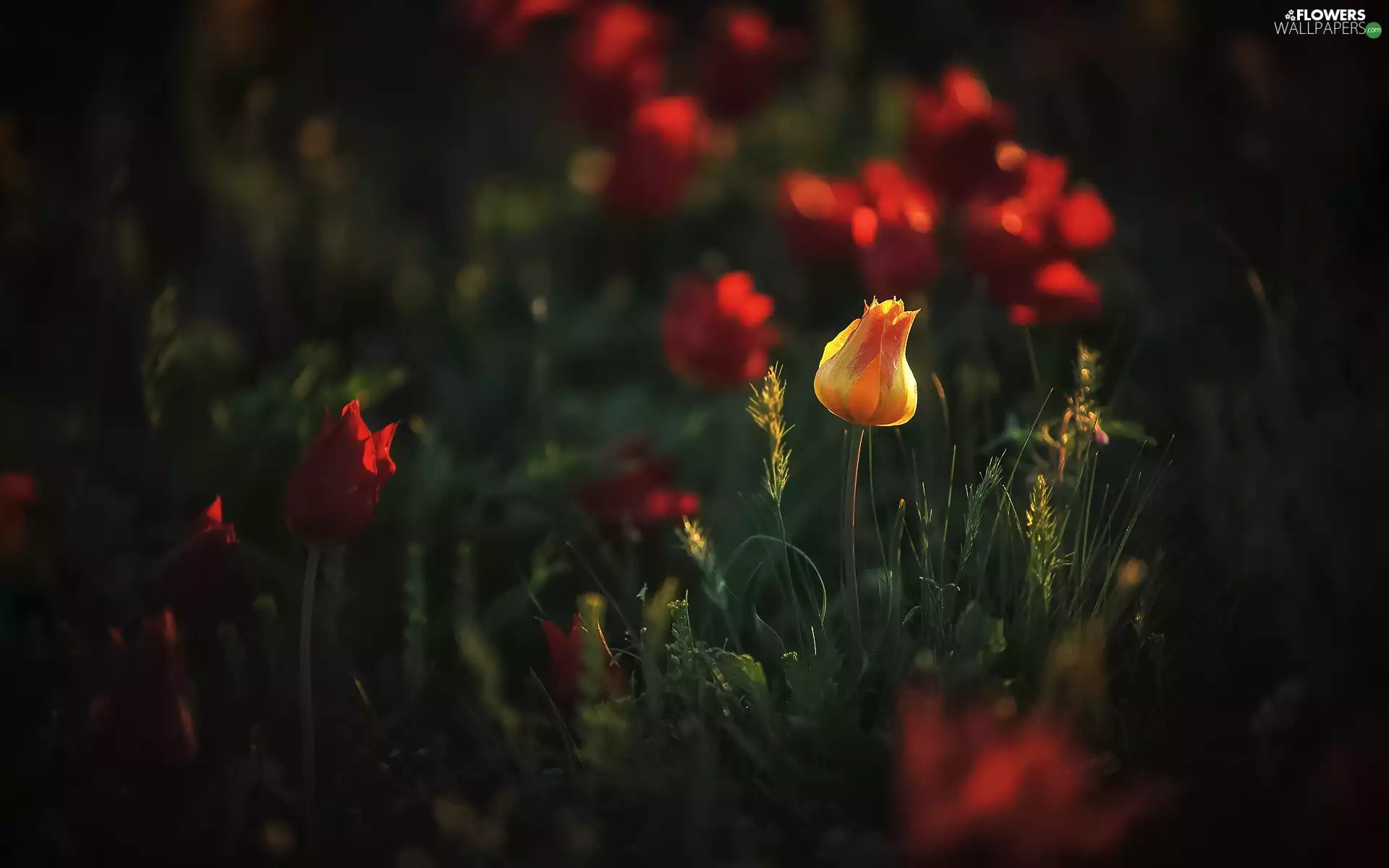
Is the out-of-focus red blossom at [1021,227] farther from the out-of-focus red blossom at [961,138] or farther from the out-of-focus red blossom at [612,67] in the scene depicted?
the out-of-focus red blossom at [612,67]

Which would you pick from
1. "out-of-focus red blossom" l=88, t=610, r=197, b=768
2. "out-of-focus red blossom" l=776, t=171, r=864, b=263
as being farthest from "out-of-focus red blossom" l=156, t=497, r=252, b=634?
"out-of-focus red blossom" l=776, t=171, r=864, b=263

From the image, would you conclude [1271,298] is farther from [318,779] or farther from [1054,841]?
[318,779]

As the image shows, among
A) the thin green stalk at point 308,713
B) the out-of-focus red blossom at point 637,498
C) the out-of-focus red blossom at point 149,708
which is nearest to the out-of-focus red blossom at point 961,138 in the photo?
the out-of-focus red blossom at point 637,498

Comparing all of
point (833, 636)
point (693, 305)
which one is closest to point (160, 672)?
point (833, 636)

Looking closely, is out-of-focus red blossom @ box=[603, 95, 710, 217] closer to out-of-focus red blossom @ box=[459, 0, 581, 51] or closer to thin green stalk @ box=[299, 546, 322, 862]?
out-of-focus red blossom @ box=[459, 0, 581, 51]

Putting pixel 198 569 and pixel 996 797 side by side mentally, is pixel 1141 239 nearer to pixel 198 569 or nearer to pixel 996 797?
pixel 996 797

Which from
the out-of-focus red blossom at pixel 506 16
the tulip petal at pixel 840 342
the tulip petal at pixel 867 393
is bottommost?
the tulip petal at pixel 867 393
